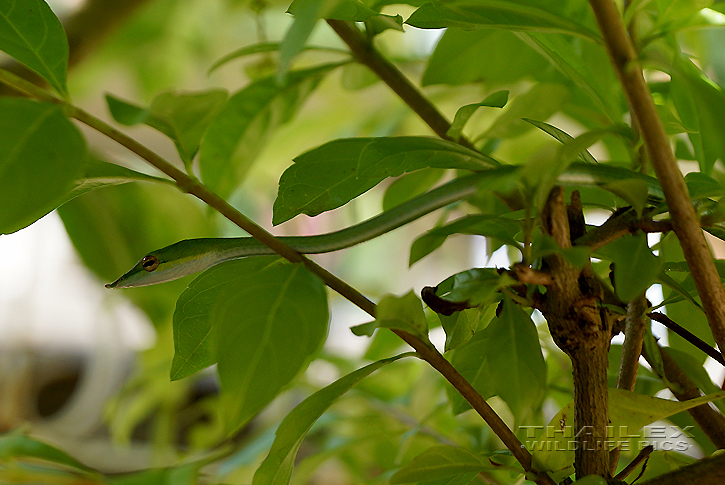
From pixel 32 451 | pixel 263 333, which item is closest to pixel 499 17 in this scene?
pixel 263 333

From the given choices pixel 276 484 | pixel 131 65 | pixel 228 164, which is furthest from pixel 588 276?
pixel 131 65

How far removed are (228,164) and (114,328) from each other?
1.50 m

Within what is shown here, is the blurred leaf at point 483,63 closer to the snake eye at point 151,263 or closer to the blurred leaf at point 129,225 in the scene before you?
the snake eye at point 151,263

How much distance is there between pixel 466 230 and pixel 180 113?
137 mm

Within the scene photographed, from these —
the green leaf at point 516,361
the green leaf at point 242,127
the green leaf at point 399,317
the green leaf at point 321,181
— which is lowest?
the green leaf at point 516,361

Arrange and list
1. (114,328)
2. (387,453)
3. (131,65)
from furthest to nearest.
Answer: (114,328) < (131,65) < (387,453)

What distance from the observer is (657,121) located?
7.9 inches

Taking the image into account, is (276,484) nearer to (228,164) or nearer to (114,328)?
(228,164)

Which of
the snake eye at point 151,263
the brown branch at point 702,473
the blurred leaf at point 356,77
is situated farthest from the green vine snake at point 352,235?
the blurred leaf at point 356,77

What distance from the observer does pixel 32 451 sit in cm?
36

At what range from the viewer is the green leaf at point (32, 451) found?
14.1 inches

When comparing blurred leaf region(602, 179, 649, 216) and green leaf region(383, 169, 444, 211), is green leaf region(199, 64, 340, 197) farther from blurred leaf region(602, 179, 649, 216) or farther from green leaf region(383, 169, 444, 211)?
blurred leaf region(602, 179, 649, 216)

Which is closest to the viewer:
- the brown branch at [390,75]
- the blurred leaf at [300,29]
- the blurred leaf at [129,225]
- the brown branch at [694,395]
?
the blurred leaf at [300,29]

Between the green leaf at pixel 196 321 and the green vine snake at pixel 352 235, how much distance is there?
0.03 m
